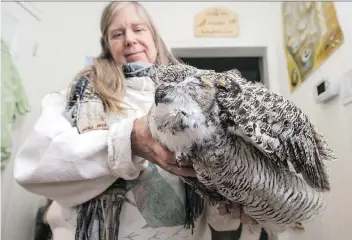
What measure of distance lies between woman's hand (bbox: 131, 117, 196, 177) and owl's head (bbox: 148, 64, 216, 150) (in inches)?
1.7

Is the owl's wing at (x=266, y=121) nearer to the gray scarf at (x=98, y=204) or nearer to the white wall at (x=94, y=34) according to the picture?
the gray scarf at (x=98, y=204)

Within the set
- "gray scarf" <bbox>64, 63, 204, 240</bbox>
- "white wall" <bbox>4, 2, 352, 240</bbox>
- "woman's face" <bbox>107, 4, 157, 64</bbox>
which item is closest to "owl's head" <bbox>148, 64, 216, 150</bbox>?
"gray scarf" <bbox>64, 63, 204, 240</bbox>

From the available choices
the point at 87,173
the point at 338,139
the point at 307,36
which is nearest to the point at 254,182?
the point at 87,173

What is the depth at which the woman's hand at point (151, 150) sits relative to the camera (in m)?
0.54

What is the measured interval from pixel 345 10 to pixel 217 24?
59cm

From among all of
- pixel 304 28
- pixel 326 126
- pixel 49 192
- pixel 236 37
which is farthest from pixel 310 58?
pixel 49 192

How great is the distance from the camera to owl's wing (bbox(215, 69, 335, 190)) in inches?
19.2

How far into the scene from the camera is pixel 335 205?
2.80ft

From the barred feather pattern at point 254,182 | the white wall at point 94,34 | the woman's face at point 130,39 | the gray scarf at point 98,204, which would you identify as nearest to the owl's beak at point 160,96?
the barred feather pattern at point 254,182

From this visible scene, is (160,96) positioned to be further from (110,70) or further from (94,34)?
(94,34)

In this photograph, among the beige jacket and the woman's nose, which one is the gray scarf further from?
the woman's nose

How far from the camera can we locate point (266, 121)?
0.50 meters

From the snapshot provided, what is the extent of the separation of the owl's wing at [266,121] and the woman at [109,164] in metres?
0.15

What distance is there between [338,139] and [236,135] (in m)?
0.50
